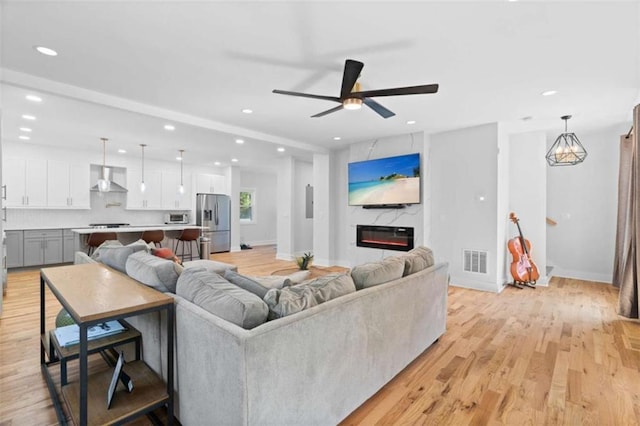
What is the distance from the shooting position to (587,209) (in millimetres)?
5387

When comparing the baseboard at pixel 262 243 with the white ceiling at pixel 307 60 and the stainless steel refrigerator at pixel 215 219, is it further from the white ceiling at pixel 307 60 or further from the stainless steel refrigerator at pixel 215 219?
the white ceiling at pixel 307 60

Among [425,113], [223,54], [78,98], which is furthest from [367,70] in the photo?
[78,98]

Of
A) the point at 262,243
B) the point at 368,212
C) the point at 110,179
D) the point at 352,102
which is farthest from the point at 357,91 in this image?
the point at 262,243

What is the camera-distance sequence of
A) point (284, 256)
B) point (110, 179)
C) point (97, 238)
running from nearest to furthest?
point (97, 238) → point (110, 179) → point (284, 256)

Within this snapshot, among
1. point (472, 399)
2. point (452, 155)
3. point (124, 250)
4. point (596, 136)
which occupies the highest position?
point (596, 136)

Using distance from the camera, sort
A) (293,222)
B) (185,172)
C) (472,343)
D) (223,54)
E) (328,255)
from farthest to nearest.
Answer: (185,172), (293,222), (328,255), (472,343), (223,54)

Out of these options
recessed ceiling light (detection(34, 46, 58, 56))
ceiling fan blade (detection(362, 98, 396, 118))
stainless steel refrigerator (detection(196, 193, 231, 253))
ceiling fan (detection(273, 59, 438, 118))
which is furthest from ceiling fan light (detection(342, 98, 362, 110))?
stainless steel refrigerator (detection(196, 193, 231, 253))

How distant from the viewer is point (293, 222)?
7547 millimetres

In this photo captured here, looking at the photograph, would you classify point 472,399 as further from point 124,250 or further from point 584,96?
point 584,96

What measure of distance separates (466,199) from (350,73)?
3.53 metres

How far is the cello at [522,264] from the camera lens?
4.82 metres

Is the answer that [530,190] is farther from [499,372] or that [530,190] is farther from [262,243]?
[262,243]

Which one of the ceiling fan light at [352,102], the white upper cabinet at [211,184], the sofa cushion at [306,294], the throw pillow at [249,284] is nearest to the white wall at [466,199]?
the ceiling fan light at [352,102]

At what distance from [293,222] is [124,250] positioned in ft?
16.6
